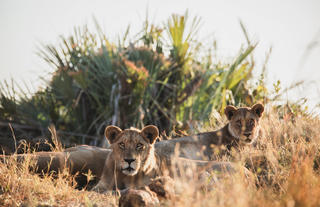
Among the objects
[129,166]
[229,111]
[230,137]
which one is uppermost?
[229,111]

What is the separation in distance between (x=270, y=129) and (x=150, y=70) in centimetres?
453

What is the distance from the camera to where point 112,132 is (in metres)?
5.45

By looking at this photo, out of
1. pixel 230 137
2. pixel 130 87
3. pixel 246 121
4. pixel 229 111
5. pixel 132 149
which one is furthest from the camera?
pixel 130 87

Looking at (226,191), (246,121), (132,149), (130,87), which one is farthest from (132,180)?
(130,87)

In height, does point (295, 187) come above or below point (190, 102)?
below

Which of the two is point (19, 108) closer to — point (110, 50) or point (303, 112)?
point (110, 50)

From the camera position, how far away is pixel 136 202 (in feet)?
11.7

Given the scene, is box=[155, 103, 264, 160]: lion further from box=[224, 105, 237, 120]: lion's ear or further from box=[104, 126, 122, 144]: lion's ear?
box=[104, 126, 122, 144]: lion's ear

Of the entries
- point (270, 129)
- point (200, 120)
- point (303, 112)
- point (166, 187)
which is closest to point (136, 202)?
point (166, 187)

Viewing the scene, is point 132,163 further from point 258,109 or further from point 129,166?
point 258,109

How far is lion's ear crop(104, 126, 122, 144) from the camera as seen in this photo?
539cm

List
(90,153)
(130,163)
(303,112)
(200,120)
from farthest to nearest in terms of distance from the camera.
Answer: (200,120) < (303,112) < (90,153) < (130,163)

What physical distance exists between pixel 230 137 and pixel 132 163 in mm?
2899

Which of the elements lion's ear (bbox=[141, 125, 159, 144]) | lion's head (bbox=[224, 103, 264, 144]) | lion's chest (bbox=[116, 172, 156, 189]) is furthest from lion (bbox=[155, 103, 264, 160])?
lion's chest (bbox=[116, 172, 156, 189])
